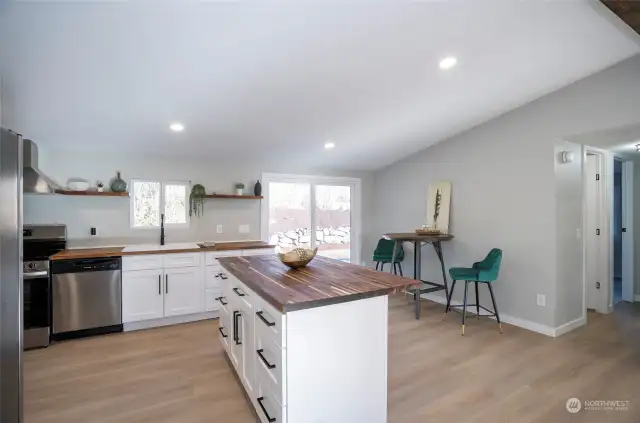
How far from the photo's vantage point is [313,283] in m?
1.97

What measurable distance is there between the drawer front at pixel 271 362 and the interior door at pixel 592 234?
452 centimetres

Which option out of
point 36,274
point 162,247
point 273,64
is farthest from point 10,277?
point 162,247

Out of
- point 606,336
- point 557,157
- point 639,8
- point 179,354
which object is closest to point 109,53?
point 179,354

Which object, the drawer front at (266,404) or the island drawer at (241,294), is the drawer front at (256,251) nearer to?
the island drawer at (241,294)

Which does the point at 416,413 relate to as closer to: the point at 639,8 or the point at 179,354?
the point at 179,354

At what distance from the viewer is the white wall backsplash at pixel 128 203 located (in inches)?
148

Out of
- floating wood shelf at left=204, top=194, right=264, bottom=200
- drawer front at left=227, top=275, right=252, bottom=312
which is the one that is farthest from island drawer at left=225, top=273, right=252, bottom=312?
floating wood shelf at left=204, top=194, right=264, bottom=200

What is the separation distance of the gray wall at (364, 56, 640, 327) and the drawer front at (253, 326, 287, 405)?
10.7 ft

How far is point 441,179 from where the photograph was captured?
15.7ft

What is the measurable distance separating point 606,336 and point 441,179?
8.35 feet

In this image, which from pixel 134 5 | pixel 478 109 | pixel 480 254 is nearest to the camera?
pixel 134 5

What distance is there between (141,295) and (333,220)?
319 centimetres

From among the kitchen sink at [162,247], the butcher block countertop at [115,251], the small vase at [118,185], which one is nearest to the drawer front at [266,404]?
the butcher block countertop at [115,251]

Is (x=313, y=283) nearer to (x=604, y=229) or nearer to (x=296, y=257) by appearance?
(x=296, y=257)
